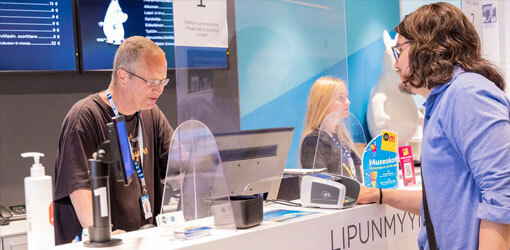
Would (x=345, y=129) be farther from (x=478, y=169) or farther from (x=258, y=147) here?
(x=478, y=169)

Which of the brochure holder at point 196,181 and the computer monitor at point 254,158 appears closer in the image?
the brochure holder at point 196,181

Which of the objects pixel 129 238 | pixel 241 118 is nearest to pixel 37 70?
pixel 241 118

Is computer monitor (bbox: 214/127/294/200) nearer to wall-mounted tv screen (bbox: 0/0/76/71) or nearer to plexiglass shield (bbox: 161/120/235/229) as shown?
plexiglass shield (bbox: 161/120/235/229)

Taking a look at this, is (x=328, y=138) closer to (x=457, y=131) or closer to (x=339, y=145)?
(x=339, y=145)

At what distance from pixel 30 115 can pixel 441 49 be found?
9.71 ft

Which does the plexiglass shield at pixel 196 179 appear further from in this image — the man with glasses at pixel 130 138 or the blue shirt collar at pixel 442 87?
the blue shirt collar at pixel 442 87

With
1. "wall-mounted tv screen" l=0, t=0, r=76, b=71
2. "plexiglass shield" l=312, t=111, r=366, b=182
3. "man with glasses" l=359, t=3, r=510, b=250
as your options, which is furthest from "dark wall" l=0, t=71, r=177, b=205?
"man with glasses" l=359, t=3, r=510, b=250

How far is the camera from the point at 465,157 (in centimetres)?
163

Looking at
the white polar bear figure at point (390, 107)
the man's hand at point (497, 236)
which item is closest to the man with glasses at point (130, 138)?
the man's hand at point (497, 236)

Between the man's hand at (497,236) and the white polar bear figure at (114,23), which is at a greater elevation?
the white polar bear figure at (114,23)

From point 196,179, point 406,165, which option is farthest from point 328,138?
point 196,179

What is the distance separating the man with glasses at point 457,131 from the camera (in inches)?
62.2

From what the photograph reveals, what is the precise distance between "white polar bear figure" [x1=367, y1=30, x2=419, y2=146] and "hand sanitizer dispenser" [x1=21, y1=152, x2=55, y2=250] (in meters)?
3.91

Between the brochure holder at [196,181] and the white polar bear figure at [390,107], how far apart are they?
134 inches
